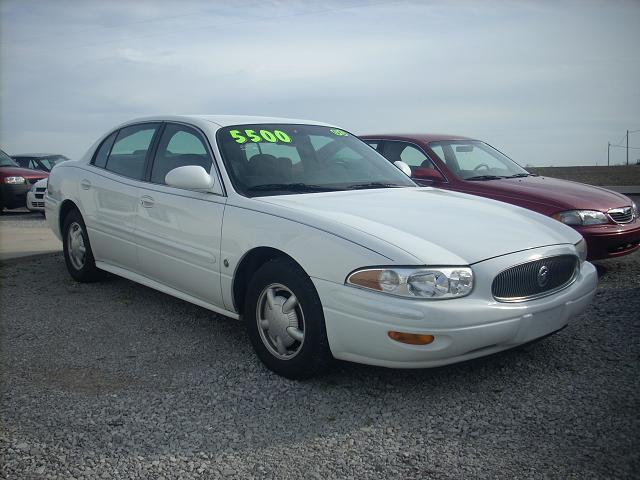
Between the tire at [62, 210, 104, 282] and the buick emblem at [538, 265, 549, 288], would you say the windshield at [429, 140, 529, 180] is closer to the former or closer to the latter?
the buick emblem at [538, 265, 549, 288]

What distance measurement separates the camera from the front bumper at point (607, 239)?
5.87 meters

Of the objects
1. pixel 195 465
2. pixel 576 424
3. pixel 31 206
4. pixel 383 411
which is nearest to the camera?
pixel 195 465

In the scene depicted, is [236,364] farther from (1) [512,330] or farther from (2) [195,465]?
(1) [512,330]

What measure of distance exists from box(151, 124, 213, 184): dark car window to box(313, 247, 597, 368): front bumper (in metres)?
1.63

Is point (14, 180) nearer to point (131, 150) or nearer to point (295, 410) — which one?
point (131, 150)

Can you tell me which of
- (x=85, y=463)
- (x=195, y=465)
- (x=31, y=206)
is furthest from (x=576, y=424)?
(x=31, y=206)

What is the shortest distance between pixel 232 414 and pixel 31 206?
10734mm

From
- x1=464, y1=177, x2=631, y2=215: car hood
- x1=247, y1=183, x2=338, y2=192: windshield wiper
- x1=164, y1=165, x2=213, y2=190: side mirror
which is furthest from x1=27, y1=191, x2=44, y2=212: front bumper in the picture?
x1=247, y1=183, x2=338, y2=192: windshield wiper

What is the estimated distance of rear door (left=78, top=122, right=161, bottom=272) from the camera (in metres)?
4.94

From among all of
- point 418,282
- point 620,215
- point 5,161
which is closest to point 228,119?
point 418,282

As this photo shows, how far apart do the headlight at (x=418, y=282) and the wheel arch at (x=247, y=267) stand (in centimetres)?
68

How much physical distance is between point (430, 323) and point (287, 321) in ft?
2.88

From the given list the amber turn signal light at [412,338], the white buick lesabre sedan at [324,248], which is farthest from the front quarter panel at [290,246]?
the amber turn signal light at [412,338]

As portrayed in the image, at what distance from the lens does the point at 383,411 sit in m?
3.25
